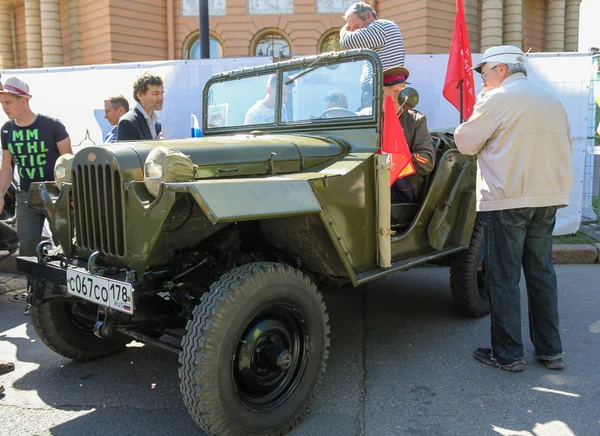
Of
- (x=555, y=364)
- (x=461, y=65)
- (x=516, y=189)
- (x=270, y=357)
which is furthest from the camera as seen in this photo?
(x=461, y=65)

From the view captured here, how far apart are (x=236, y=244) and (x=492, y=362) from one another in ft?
5.86

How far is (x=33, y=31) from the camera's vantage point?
60.4ft

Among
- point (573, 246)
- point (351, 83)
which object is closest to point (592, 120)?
point (573, 246)

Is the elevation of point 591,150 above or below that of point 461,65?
below

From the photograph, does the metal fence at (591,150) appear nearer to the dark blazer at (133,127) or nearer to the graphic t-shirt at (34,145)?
the dark blazer at (133,127)

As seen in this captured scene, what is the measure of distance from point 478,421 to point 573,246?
416 centimetres

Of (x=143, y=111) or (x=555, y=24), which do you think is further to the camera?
(x=555, y=24)

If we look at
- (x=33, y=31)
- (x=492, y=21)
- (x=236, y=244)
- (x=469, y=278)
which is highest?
(x=33, y=31)

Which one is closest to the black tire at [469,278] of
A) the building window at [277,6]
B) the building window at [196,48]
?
the building window at [277,6]

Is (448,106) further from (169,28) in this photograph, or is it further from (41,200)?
(169,28)

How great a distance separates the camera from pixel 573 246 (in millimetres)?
5973

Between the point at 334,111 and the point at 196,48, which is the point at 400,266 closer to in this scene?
the point at 334,111

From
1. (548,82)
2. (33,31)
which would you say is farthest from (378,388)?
(33,31)

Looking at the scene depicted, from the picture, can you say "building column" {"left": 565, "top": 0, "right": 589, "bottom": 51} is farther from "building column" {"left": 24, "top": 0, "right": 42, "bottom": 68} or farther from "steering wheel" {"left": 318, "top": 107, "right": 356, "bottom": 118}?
"steering wheel" {"left": 318, "top": 107, "right": 356, "bottom": 118}
